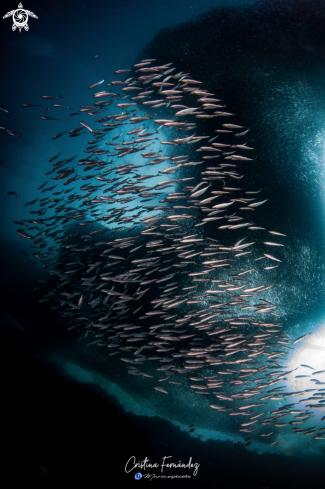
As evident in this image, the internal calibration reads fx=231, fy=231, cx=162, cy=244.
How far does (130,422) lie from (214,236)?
61.1ft

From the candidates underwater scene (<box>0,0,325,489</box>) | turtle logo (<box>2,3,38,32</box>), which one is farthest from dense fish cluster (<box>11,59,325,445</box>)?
turtle logo (<box>2,3,38,32</box>)

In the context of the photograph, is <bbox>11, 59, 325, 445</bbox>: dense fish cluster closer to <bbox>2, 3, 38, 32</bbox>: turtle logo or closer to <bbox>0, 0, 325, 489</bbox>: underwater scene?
<bbox>0, 0, 325, 489</bbox>: underwater scene

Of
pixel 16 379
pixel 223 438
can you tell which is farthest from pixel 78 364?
Result: pixel 223 438

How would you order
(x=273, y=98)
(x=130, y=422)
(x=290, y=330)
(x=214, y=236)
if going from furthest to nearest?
(x=130, y=422) → (x=290, y=330) → (x=214, y=236) → (x=273, y=98)

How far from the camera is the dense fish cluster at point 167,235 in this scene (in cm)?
696

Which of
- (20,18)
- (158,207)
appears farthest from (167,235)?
(20,18)

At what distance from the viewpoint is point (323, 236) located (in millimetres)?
11562

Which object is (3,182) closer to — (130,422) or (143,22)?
(143,22)

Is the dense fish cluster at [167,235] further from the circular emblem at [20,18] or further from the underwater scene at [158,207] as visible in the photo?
the circular emblem at [20,18]

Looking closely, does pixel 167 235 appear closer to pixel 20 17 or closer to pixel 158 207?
pixel 158 207

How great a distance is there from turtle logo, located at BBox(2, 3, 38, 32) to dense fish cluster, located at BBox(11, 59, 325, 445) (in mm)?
3317

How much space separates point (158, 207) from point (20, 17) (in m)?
9.07

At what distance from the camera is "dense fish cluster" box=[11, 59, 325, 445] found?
6.96 m

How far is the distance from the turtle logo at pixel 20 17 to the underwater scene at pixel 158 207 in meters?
0.05
